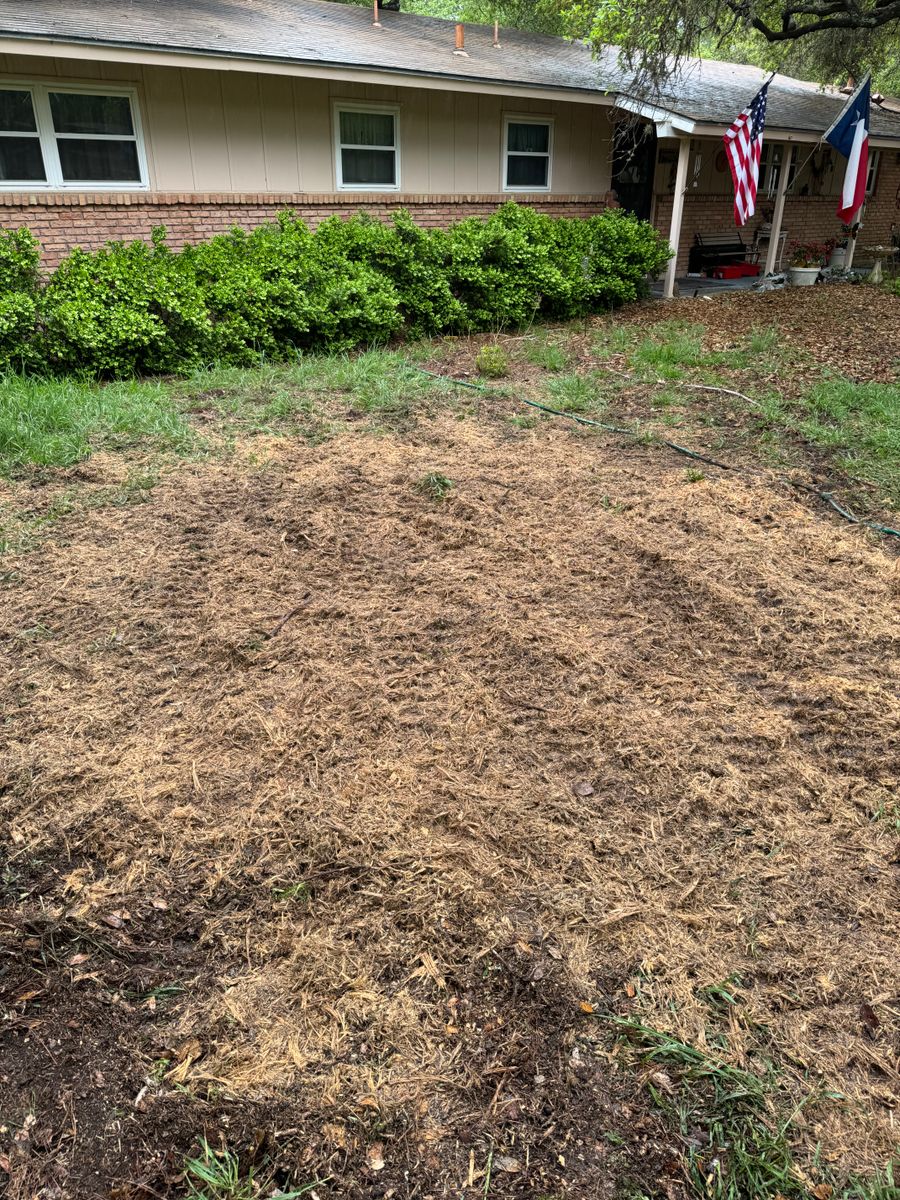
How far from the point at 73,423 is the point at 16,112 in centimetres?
564

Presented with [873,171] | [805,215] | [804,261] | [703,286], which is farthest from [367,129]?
[873,171]

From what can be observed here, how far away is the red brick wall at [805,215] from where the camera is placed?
50.5 feet

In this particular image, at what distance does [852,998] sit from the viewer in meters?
2.10

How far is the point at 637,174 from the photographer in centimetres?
1464

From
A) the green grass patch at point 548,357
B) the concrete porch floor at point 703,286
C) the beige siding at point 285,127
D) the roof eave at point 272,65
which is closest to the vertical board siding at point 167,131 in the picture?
the beige siding at point 285,127

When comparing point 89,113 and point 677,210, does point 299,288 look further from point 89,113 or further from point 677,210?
point 677,210

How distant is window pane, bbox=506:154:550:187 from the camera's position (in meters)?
12.8

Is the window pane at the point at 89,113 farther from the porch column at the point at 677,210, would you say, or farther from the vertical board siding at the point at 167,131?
the porch column at the point at 677,210

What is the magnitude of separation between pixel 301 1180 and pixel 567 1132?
0.58m

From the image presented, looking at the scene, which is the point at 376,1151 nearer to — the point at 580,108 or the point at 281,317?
the point at 281,317

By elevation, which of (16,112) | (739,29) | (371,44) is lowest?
(16,112)

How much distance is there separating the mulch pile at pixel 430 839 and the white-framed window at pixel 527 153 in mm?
10377

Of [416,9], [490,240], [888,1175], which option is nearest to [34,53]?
[490,240]

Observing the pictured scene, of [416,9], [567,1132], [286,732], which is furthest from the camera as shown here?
[416,9]
